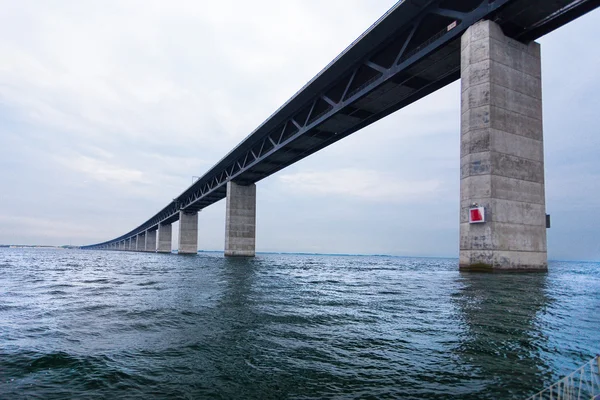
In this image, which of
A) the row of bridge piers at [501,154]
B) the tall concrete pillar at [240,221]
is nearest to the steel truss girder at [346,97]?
the row of bridge piers at [501,154]

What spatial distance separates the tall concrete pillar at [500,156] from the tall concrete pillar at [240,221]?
41362 millimetres

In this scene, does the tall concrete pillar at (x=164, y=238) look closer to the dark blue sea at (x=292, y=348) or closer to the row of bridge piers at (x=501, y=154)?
the row of bridge piers at (x=501, y=154)

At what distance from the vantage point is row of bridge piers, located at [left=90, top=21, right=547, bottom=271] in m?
18.3

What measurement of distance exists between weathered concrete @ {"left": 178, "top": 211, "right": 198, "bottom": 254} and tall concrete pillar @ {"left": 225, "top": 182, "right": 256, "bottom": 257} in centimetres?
2881

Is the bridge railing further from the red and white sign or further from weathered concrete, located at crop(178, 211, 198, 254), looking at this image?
weathered concrete, located at crop(178, 211, 198, 254)

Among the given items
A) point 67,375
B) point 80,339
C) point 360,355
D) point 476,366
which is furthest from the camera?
point 80,339

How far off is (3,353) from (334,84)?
32534 mm

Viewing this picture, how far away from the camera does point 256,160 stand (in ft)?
162

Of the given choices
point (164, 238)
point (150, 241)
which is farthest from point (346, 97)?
point (150, 241)

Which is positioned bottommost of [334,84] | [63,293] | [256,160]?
[63,293]

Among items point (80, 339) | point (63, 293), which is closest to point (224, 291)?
point (63, 293)

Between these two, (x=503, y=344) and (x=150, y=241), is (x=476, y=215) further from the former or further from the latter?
(x=150, y=241)

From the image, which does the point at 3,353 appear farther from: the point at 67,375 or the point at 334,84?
the point at 334,84

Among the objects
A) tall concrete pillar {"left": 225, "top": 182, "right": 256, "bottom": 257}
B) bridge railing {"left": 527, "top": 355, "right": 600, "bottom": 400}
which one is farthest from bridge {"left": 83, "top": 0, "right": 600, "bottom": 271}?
tall concrete pillar {"left": 225, "top": 182, "right": 256, "bottom": 257}
